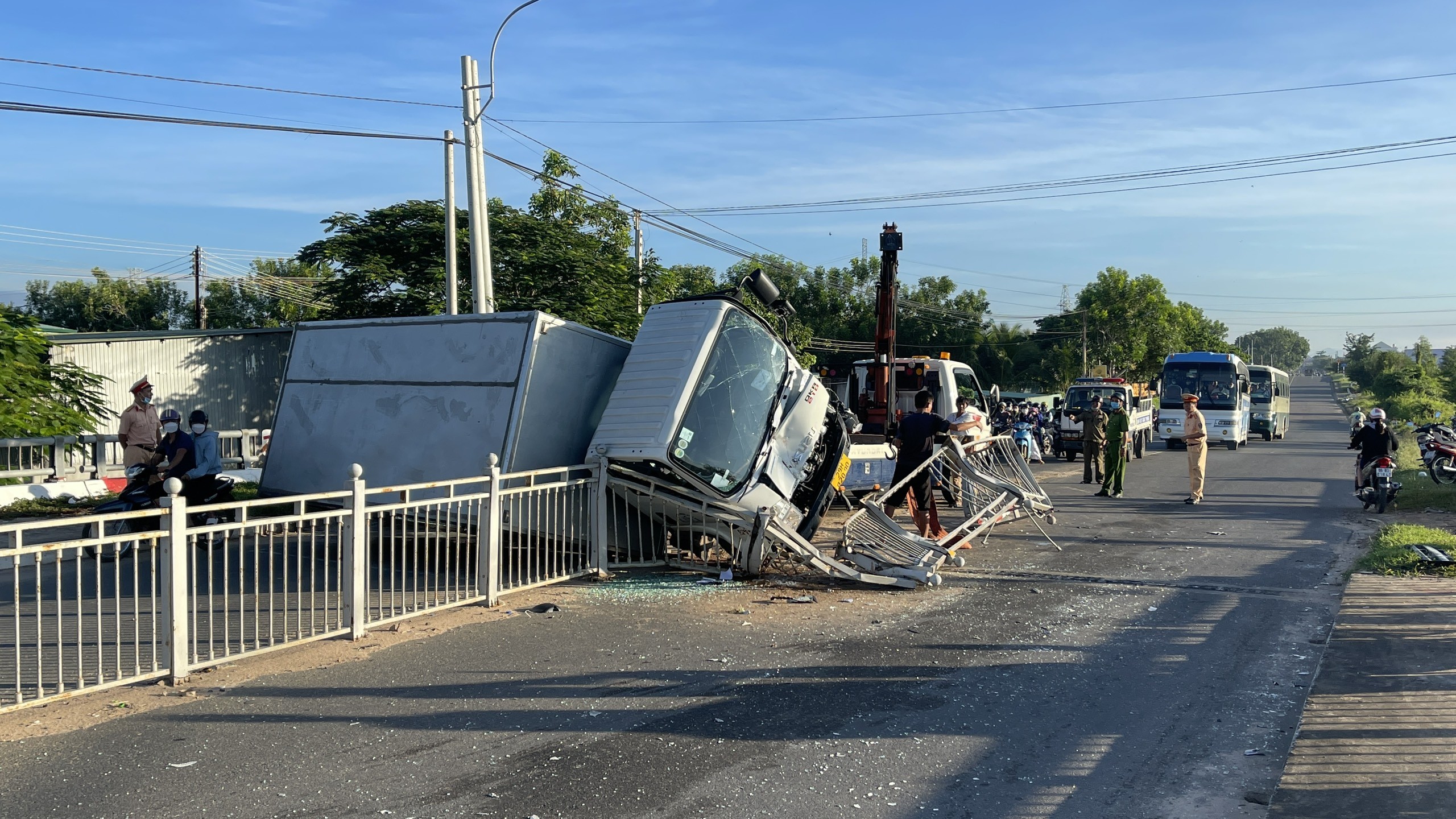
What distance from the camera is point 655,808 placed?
4.38 meters

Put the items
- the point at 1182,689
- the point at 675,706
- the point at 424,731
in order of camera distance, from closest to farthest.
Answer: the point at 424,731
the point at 675,706
the point at 1182,689

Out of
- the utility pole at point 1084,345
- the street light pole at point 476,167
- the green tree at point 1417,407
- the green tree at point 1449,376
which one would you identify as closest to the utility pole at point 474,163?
the street light pole at point 476,167

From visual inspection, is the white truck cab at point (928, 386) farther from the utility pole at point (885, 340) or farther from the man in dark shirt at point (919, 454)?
the man in dark shirt at point (919, 454)

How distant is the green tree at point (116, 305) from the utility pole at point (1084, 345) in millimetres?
55501

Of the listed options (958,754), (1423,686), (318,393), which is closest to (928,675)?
(958,754)

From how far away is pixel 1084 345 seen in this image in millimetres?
61750

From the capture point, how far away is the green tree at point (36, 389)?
16406 mm

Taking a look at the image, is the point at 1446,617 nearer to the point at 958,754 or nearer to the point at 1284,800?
the point at 1284,800

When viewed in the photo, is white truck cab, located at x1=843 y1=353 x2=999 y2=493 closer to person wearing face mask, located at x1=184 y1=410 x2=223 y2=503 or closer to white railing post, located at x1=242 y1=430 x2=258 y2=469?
person wearing face mask, located at x1=184 y1=410 x2=223 y2=503

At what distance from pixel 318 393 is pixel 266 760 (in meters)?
7.20

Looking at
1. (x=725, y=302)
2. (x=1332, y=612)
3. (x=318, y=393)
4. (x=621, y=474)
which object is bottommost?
(x=1332, y=612)

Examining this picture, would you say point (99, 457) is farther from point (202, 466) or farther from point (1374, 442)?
point (1374, 442)

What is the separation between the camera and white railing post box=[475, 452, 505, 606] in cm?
820

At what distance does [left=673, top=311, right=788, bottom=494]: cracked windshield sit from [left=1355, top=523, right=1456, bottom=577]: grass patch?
20.4 feet
